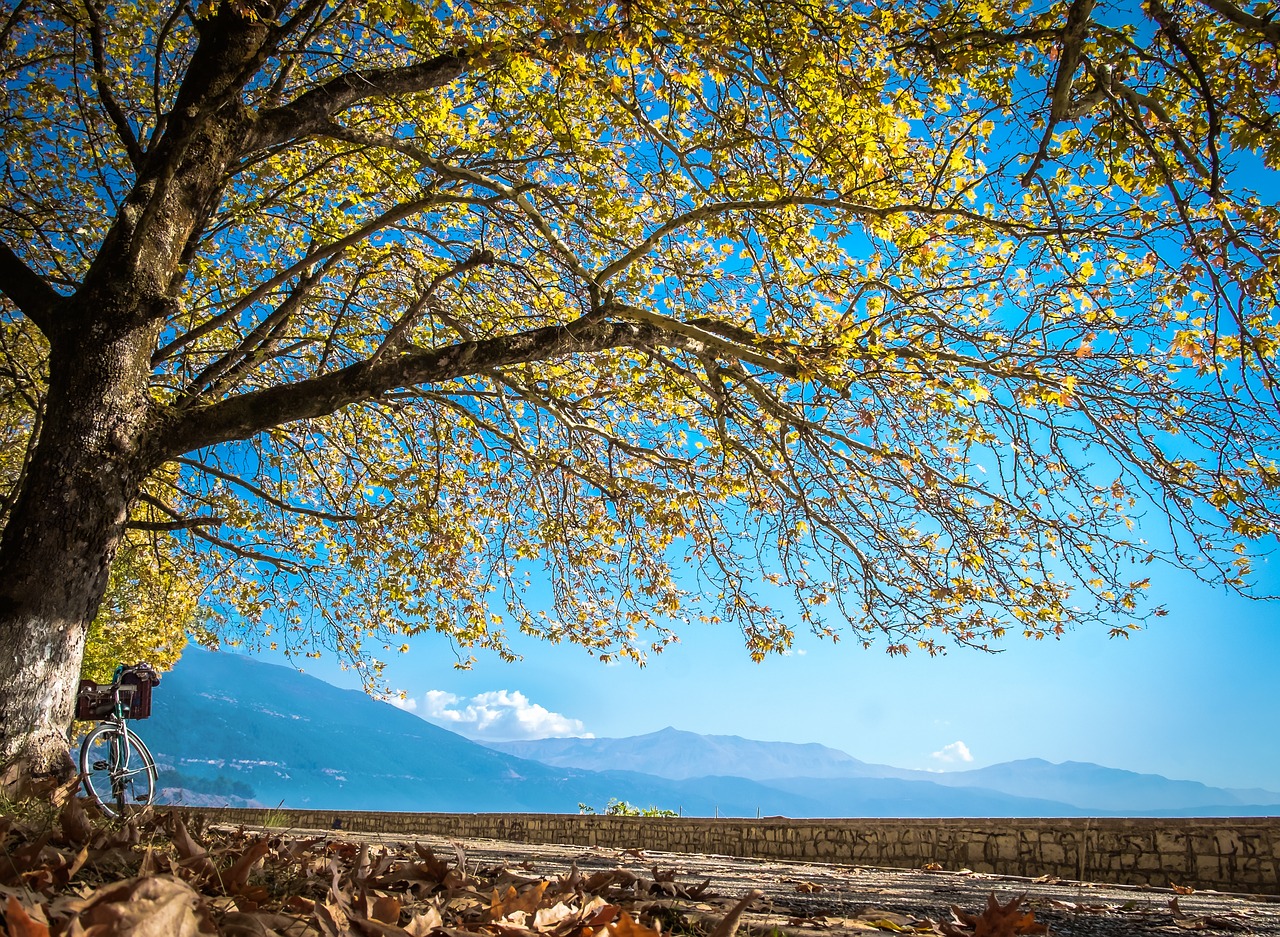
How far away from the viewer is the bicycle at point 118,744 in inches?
238

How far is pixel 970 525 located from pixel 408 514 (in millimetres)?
6139

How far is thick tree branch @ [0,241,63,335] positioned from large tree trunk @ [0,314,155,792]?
0.47 meters

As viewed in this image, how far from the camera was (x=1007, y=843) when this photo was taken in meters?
7.64

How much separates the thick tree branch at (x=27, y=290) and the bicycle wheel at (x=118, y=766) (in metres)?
3.64

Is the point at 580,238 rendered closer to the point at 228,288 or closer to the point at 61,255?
the point at 228,288

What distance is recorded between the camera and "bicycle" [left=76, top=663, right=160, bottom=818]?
19.9 feet

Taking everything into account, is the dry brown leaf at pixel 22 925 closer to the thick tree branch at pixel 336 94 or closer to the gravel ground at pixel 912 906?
the gravel ground at pixel 912 906

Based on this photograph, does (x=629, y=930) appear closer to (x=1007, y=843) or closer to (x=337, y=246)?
(x=337, y=246)

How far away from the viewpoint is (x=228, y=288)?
989 centimetres

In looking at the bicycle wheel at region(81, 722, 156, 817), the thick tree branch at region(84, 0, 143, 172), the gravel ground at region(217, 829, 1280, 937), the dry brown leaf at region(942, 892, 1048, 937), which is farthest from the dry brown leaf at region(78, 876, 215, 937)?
the thick tree branch at region(84, 0, 143, 172)

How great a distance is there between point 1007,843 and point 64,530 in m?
8.96

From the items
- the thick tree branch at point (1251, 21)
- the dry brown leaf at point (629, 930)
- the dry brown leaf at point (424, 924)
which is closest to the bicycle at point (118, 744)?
the dry brown leaf at point (424, 924)

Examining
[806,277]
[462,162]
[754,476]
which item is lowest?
[754,476]

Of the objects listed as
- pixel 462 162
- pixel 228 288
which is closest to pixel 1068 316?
pixel 462 162
